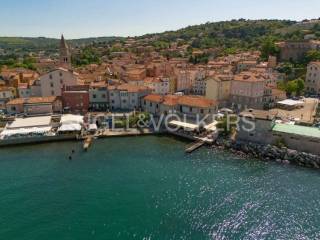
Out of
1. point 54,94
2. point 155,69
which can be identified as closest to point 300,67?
point 155,69

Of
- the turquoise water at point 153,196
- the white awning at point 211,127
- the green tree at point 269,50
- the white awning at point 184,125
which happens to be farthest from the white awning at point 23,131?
the green tree at point 269,50

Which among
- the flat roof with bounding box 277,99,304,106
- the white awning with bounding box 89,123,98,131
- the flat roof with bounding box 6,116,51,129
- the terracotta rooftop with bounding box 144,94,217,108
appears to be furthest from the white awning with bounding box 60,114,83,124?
the flat roof with bounding box 277,99,304,106

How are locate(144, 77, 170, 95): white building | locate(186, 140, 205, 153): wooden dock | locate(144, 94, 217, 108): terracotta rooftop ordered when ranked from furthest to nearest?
locate(144, 77, 170, 95): white building → locate(144, 94, 217, 108): terracotta rooftop → locate(186, 140, 205, 153): wooden dock

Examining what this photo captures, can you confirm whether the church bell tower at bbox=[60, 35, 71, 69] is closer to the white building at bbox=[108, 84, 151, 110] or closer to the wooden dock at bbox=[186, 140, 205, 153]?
the white building at bbox=[108, 84, 151, 110]

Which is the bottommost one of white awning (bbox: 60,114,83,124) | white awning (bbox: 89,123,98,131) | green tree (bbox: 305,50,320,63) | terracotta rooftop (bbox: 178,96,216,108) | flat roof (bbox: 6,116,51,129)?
white awning (bbox: 89,123,98,131)

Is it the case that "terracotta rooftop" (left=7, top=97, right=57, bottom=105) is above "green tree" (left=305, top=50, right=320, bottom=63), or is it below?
below

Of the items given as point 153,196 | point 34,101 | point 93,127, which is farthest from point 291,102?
point 34,101

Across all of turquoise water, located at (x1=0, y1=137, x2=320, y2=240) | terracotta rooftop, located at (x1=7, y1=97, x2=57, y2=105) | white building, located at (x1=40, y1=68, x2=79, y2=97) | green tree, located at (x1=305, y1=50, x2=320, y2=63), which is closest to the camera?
turquoise water, located at (x1=0, y1=137, x2=320, y2=240)

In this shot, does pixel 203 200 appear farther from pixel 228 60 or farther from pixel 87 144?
pixel 228 60
